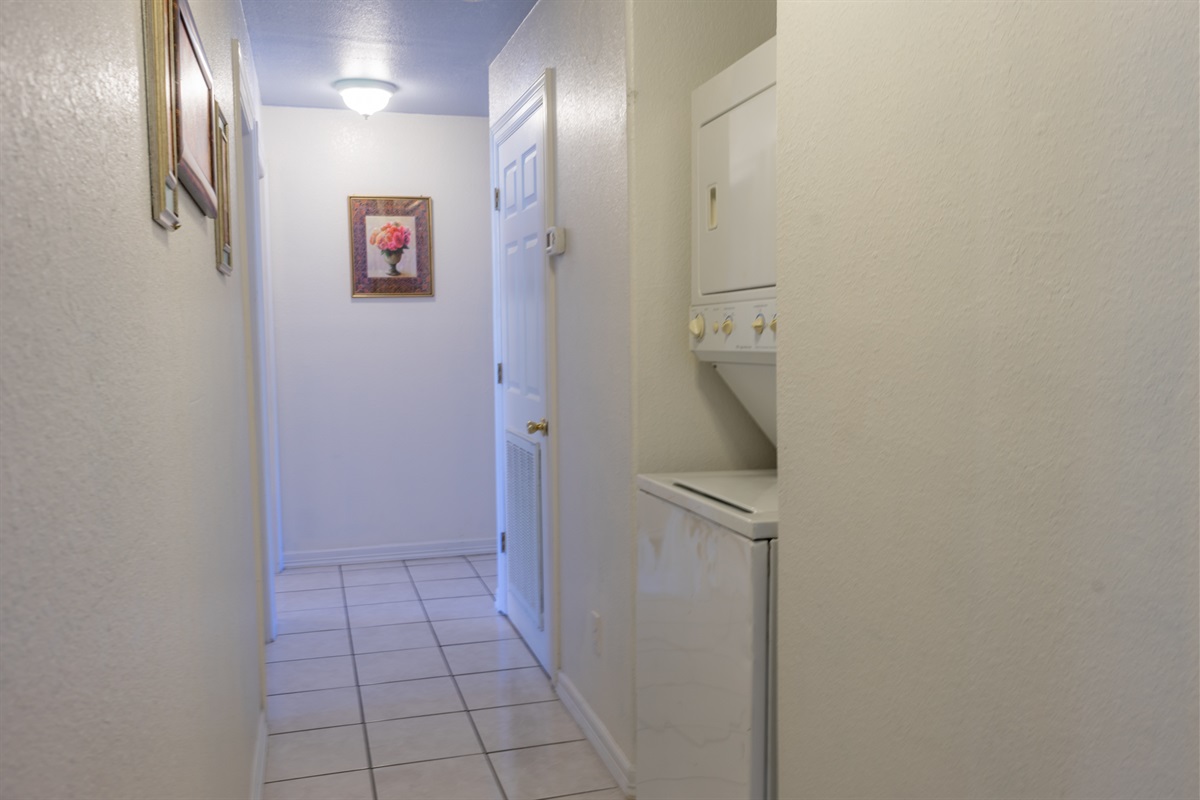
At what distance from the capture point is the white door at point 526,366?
130 inches

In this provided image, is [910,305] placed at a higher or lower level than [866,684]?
higher

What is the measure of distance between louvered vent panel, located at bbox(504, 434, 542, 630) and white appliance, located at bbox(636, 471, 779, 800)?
1211 mm

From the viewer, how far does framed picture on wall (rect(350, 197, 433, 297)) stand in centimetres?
509

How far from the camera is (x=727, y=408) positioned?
251cm

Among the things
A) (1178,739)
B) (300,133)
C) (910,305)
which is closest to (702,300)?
(910,305)

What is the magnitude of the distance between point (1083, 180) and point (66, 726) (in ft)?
3.31

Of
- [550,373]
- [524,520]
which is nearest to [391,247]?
[524,520]

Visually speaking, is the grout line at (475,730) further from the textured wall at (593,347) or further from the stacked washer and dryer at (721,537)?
the stacked washer and dryer at (721,537)

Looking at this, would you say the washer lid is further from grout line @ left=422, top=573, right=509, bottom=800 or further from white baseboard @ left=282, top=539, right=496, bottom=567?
white baseboard @ left=282, top=539, right=496, bottom=567

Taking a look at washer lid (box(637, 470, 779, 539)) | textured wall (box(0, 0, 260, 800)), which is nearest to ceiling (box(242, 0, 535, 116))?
washer lid (box(637, 470, 779, 539))

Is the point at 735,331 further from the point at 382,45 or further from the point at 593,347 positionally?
the point at 382,45

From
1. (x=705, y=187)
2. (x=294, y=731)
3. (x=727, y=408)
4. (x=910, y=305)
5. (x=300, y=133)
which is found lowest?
(x=294, y=731)

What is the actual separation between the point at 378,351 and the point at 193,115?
372 cm

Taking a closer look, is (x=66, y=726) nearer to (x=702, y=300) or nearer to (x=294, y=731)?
(x=702, y=300)
